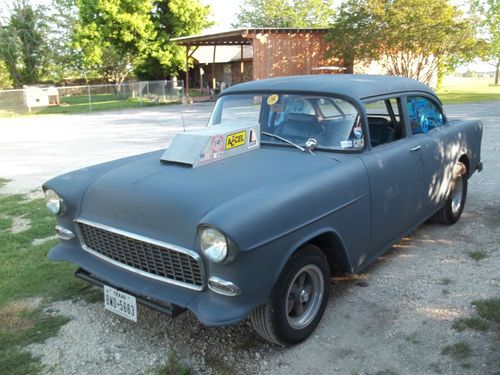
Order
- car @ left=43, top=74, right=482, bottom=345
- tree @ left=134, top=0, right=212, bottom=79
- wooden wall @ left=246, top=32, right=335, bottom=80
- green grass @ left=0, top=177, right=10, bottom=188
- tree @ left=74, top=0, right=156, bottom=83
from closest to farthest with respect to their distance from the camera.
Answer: car @ left=43, top=74, right=482, bottom=345, green grass @ left=0, top=177, right=10, bottom=188, wooden wall @ left=246, top=32, right=335, bottom=80, tree @ left=74, top=0, right=156, bottom=83, tree @ left=134, top=0, right=212, bottom=79

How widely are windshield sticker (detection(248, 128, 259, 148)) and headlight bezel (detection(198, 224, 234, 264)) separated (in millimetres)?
1246

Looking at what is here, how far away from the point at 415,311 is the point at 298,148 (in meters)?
1.48

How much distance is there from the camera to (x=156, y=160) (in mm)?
3537

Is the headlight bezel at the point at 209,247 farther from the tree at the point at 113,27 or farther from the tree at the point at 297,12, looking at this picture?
the tree at the point at 297,12

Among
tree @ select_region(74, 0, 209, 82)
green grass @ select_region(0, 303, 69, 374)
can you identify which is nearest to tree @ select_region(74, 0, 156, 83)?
tree @ select_region(74, 0, 209, 82)

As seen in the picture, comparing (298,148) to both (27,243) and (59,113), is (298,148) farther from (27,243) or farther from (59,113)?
(59,113)

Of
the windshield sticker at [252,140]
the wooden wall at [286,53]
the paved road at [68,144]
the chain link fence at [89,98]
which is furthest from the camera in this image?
the chain link fence at [89,98]

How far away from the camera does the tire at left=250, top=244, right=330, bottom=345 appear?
8.89 ft

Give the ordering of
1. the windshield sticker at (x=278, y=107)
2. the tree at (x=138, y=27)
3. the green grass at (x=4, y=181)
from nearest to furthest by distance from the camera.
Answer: the windshield sticker at (x=278, y=107)
the green grass at (x=4, y=181)
the tree at (x=138, y=27)

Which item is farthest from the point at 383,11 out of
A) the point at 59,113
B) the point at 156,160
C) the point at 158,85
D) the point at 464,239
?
the point at 156,160

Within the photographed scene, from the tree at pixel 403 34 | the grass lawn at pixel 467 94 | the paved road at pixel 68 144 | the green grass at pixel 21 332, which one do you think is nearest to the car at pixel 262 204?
the green grass at pixel 21 332

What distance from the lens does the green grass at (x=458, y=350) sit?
2.81m

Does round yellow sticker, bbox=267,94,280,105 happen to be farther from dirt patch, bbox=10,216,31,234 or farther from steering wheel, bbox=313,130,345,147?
dirt patch, bbox=10,216,31,234

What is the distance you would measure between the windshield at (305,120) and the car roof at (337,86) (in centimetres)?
7
